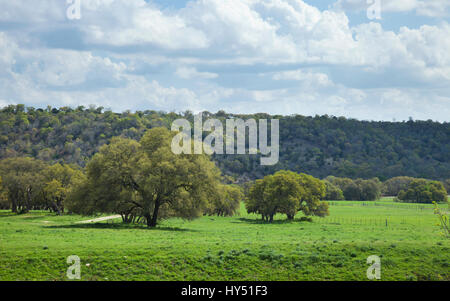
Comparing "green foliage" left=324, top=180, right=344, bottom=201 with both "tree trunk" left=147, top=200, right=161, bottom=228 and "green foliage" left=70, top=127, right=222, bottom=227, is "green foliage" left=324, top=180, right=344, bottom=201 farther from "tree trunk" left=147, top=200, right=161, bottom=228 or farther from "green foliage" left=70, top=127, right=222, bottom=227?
"tree trunk" left=147, top=200, right=161, bottom=228

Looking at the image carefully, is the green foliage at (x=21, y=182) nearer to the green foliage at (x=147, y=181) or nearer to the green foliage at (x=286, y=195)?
the green foliage at (x=286, y=195)

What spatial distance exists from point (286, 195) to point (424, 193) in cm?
8127

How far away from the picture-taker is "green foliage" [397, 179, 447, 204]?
13388cm

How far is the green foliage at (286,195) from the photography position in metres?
71.2

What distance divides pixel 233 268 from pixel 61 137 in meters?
180

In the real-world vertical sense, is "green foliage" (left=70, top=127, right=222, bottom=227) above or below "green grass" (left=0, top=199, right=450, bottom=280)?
above

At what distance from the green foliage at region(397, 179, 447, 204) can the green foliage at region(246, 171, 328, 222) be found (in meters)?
71.4

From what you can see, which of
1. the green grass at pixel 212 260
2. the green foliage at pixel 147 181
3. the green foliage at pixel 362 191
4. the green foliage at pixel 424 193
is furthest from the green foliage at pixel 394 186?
the green grass at pixel 212 260

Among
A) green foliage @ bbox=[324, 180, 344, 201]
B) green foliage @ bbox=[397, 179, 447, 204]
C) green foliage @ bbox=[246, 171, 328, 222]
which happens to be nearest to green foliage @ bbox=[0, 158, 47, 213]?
green foliage @ bbox=[246, 171, 328, 222]

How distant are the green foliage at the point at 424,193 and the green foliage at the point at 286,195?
234 ft

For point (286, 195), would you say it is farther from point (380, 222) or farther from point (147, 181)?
point (147, 181)

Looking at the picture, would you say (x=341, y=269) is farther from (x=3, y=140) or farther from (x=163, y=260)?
(x=3, y=140)

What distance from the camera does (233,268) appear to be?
28.0 meters

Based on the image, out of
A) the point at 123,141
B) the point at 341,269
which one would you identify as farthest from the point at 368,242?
the point at 123,141
